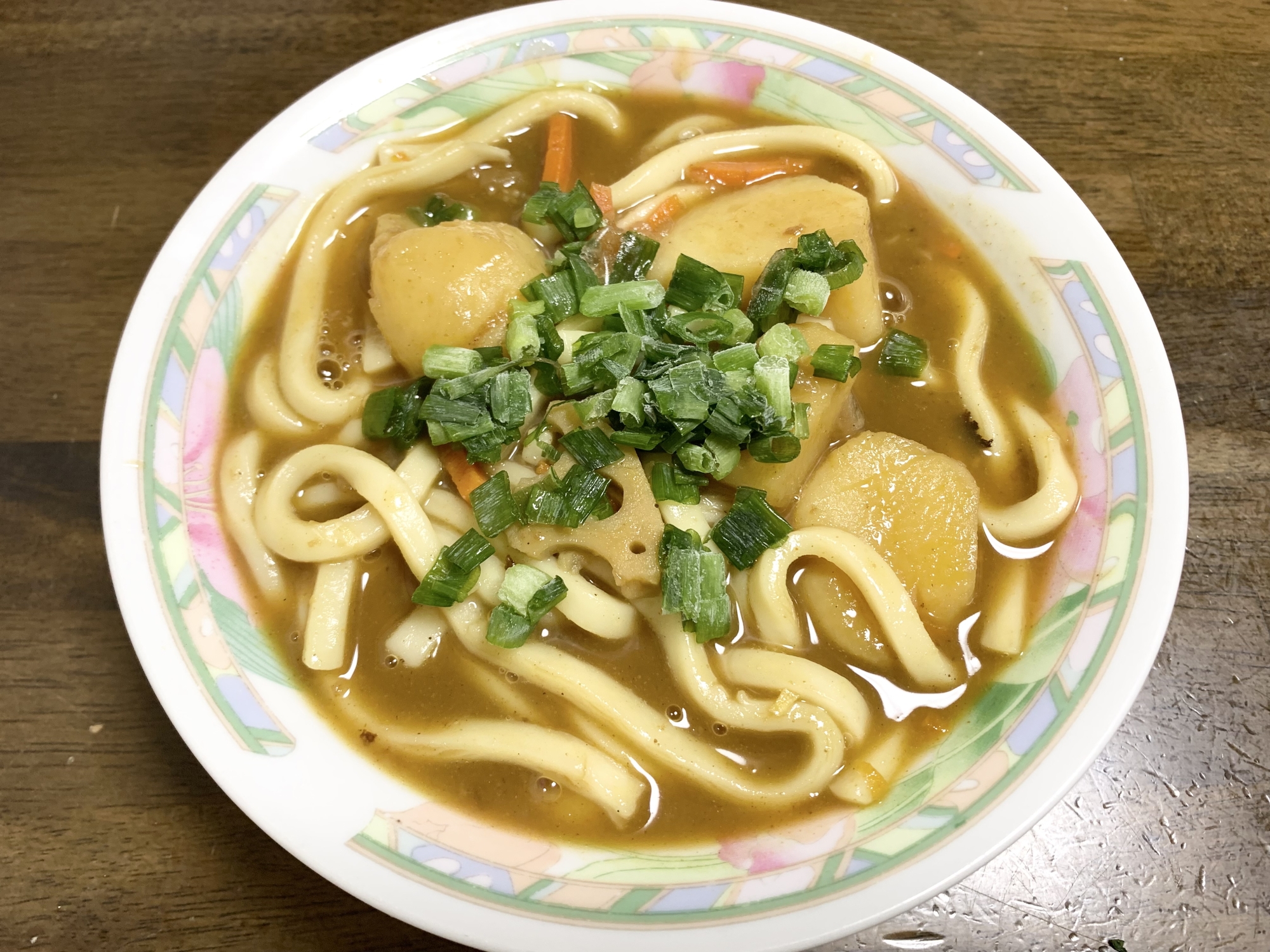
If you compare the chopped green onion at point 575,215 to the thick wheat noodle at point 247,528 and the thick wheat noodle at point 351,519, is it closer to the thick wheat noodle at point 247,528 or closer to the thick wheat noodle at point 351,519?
the thick wheat noodle at point 351,519

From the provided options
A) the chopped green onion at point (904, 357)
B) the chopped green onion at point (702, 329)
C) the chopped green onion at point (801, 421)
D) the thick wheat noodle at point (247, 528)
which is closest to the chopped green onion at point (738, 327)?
the chopped green onion at point (702, 329)

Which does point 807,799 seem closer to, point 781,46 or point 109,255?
point 781,46

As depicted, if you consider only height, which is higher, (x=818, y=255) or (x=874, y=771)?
(x=818, y=255)

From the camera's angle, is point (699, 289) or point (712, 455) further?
point (699, 289)

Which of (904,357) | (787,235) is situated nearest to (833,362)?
(904,357)

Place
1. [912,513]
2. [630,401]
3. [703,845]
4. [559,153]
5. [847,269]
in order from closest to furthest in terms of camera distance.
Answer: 1. [703,845]
2. [630,401]
3. [912,513]
4. [847,269]
5. [559,153]

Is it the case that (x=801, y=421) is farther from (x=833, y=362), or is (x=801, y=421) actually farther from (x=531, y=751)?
(x=531, y=751)

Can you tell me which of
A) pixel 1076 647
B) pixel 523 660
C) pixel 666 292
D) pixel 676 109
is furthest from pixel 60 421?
pixel 1076 647
